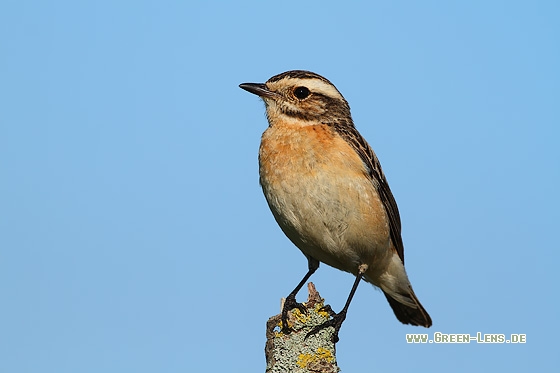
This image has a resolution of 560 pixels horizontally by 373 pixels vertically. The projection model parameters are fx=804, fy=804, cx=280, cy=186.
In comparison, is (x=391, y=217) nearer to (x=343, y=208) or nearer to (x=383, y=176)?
(x=383, y=176)

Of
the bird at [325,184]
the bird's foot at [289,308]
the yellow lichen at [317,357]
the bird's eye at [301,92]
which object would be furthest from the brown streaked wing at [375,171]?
the yellow lichen at [317,357]

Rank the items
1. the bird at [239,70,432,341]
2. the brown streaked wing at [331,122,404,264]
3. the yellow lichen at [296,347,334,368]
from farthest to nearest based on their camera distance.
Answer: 1. the brown streaked wing at [331,122,404,264]
2. the bird at [239,70,432,341]
3. the yellow lichen at [296,347,334,368]

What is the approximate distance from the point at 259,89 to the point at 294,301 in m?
2.80

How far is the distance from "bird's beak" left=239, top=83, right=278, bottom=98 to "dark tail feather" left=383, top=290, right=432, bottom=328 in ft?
11.0

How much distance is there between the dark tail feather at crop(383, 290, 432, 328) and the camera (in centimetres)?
1121

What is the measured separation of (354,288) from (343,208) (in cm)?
125

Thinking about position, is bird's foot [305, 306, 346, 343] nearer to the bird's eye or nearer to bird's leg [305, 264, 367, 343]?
bird's leg [305, 264, 367, 343]

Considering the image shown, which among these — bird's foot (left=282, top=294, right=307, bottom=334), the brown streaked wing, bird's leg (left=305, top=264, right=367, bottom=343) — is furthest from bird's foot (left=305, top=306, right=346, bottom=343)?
A: the brown streaked wing

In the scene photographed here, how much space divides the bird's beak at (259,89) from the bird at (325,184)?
1 cm

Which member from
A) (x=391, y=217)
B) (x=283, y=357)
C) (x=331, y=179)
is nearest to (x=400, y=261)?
(x=391, y=217)

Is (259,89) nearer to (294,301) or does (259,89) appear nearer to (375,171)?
(375,171)

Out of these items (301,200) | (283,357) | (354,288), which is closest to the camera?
(283,357)

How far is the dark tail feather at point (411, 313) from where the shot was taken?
36.8ft

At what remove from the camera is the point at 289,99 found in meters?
9.97
